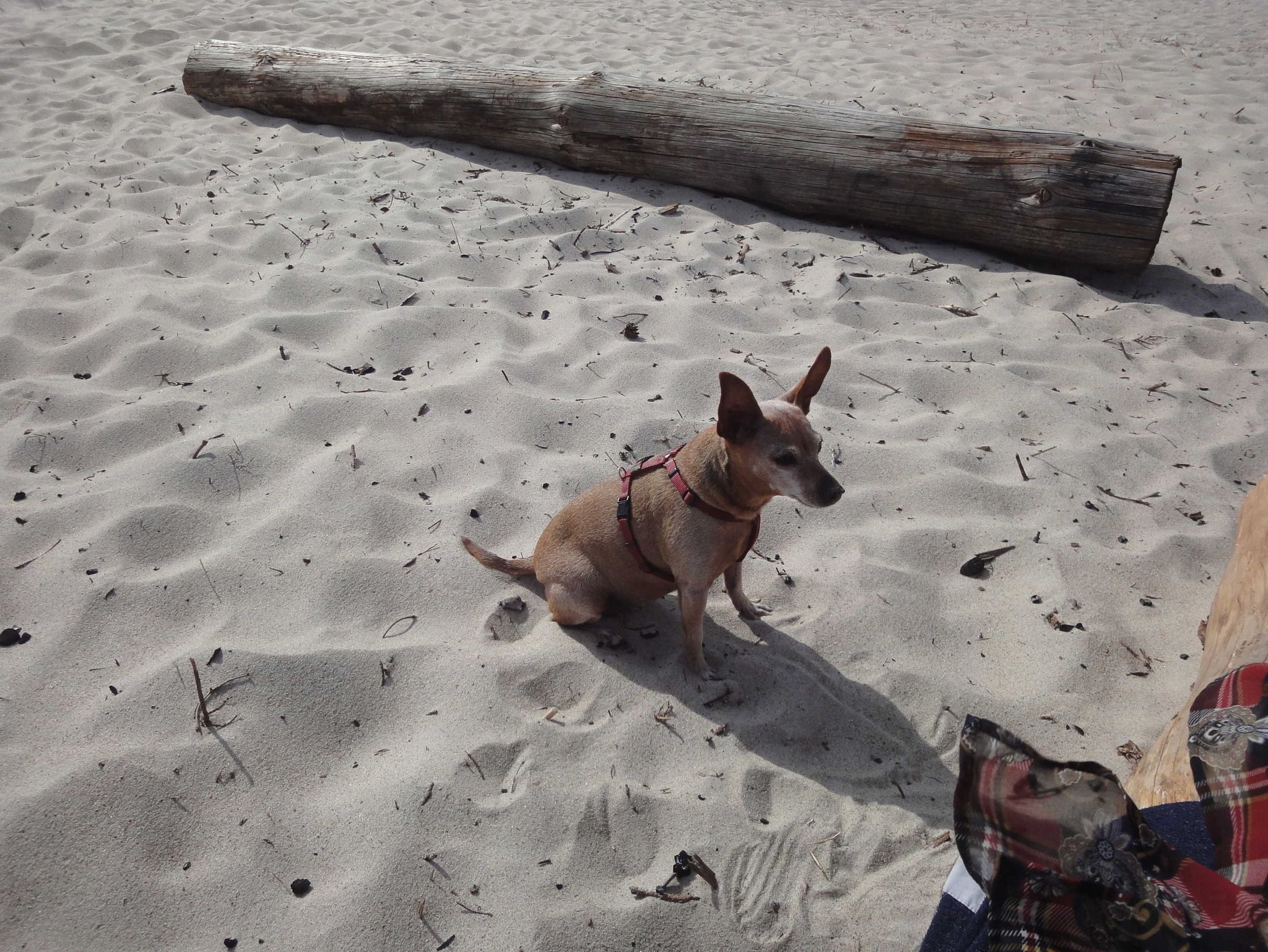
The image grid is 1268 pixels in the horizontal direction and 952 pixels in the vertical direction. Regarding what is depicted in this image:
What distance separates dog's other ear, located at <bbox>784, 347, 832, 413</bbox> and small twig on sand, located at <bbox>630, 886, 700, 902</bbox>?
1.62m

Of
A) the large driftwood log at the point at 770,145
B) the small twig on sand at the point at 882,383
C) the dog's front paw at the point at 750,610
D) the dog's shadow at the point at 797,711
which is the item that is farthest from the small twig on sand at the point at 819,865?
the large driftwood log at the point at 770,145

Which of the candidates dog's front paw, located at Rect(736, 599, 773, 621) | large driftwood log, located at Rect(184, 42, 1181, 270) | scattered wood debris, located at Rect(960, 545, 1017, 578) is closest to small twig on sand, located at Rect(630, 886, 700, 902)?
dog's front paw, located at Rect(736, 599, 773, 621)

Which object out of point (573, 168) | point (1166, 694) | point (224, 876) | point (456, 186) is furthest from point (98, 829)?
point (573, 168)

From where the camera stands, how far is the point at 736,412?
2672 mm

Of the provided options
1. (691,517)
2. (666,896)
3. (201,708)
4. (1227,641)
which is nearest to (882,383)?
(691,517)

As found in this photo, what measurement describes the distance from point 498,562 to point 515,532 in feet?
1.07

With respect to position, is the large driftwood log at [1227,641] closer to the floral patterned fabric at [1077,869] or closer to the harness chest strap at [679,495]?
the floral patterned fabric at [1077,869]

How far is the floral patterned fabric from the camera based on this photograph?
1.42 meters

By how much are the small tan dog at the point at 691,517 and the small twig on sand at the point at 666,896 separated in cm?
87

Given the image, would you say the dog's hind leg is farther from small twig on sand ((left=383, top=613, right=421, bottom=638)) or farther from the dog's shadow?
small twig on sand ((left=383, top=613, right=421, bottom=638))

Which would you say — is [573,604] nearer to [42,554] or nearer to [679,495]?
[679,495]

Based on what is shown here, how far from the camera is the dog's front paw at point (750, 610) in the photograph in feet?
10.7

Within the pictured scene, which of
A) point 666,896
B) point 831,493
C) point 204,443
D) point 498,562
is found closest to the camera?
point 666,896

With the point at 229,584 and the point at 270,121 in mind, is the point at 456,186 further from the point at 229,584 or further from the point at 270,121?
the point at 229,584
